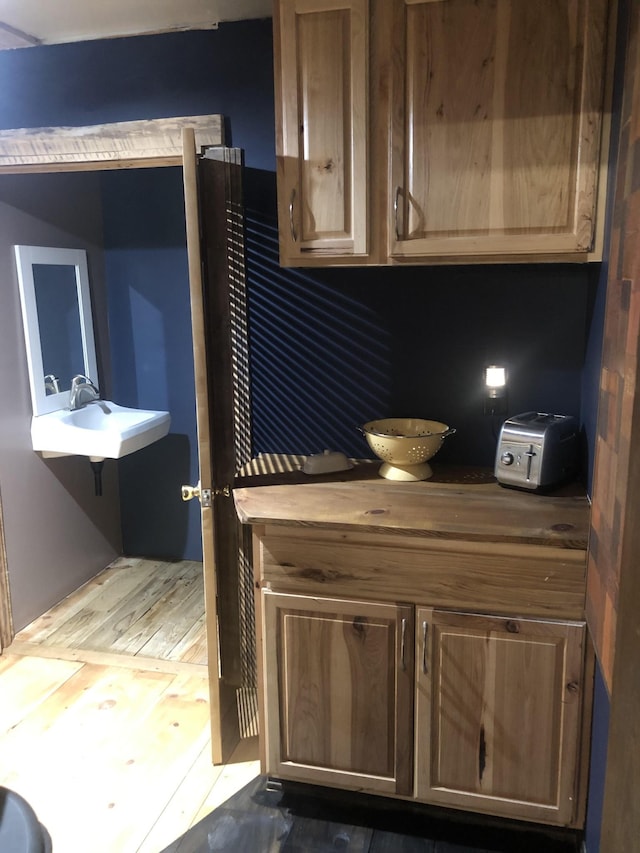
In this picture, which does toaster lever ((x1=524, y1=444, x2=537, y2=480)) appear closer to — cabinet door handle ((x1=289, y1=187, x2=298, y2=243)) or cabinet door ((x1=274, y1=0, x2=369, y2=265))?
cabinet door ((x1=274, y1=0, x2=369, y2=265))

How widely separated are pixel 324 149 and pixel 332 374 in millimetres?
719

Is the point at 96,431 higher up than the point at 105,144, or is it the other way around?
the point at 105,144

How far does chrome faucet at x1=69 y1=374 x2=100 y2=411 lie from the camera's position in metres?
3.27

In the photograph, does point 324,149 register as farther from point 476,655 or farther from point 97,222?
point 97,222

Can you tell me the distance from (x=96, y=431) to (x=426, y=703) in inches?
72.2

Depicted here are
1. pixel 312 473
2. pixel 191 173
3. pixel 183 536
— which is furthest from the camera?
pixel 183 536

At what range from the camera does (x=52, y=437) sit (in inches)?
119

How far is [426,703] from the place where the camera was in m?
1.84

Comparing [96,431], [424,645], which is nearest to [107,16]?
[96,431]

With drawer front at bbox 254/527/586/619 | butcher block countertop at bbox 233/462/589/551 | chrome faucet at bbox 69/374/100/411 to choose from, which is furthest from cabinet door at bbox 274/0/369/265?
chrome faucet at bbox 69/374/100/411

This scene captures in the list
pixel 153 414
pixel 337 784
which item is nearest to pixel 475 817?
pixel 337 784

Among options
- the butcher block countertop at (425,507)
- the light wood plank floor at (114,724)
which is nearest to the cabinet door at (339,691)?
the butcher block countertop at (425,507)

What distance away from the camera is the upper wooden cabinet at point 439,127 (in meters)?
1.70

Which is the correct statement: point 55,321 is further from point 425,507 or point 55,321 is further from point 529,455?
point 529,455
